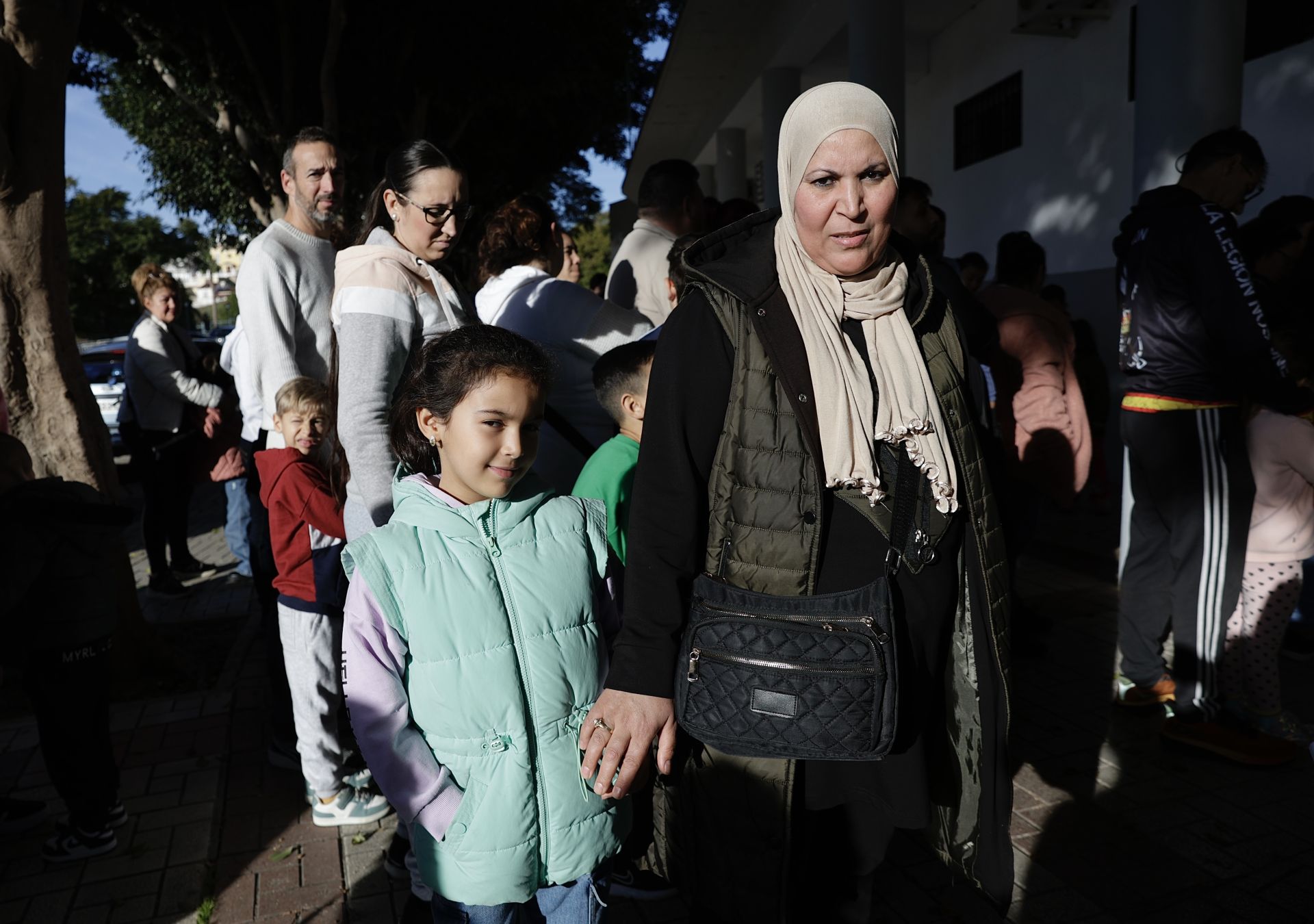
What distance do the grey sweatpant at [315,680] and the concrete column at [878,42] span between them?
6.27 m

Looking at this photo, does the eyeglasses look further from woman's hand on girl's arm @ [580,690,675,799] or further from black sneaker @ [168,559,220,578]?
black sneaker @ [168,559,220,578]

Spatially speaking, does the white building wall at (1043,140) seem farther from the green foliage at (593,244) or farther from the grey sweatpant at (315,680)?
the green foliage at (593,244)

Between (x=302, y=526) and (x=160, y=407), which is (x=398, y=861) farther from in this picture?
(x=160, y=407)

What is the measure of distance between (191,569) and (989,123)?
9871mm

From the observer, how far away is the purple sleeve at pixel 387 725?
1.91 m

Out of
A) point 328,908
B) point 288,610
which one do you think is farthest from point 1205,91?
point 328,908

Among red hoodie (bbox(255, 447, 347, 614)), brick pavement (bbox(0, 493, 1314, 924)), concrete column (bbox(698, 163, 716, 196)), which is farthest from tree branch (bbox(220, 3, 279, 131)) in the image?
concrete column (bbox(698, 163, 716, 196))

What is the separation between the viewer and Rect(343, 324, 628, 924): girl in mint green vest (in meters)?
1.94

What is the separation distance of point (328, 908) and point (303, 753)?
2.03 ft

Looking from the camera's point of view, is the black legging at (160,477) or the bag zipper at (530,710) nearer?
the bag zipper at (530,710)

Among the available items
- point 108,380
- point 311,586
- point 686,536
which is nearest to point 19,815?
point 311,586

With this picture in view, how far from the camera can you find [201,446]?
6562 mm

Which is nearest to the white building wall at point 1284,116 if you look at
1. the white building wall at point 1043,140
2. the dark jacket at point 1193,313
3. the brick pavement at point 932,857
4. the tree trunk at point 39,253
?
the white building wall at point 1043,140

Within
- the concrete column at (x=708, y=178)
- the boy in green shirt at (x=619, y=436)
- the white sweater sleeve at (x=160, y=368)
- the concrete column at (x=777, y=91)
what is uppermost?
the concrete column at (x=708, y=178)
